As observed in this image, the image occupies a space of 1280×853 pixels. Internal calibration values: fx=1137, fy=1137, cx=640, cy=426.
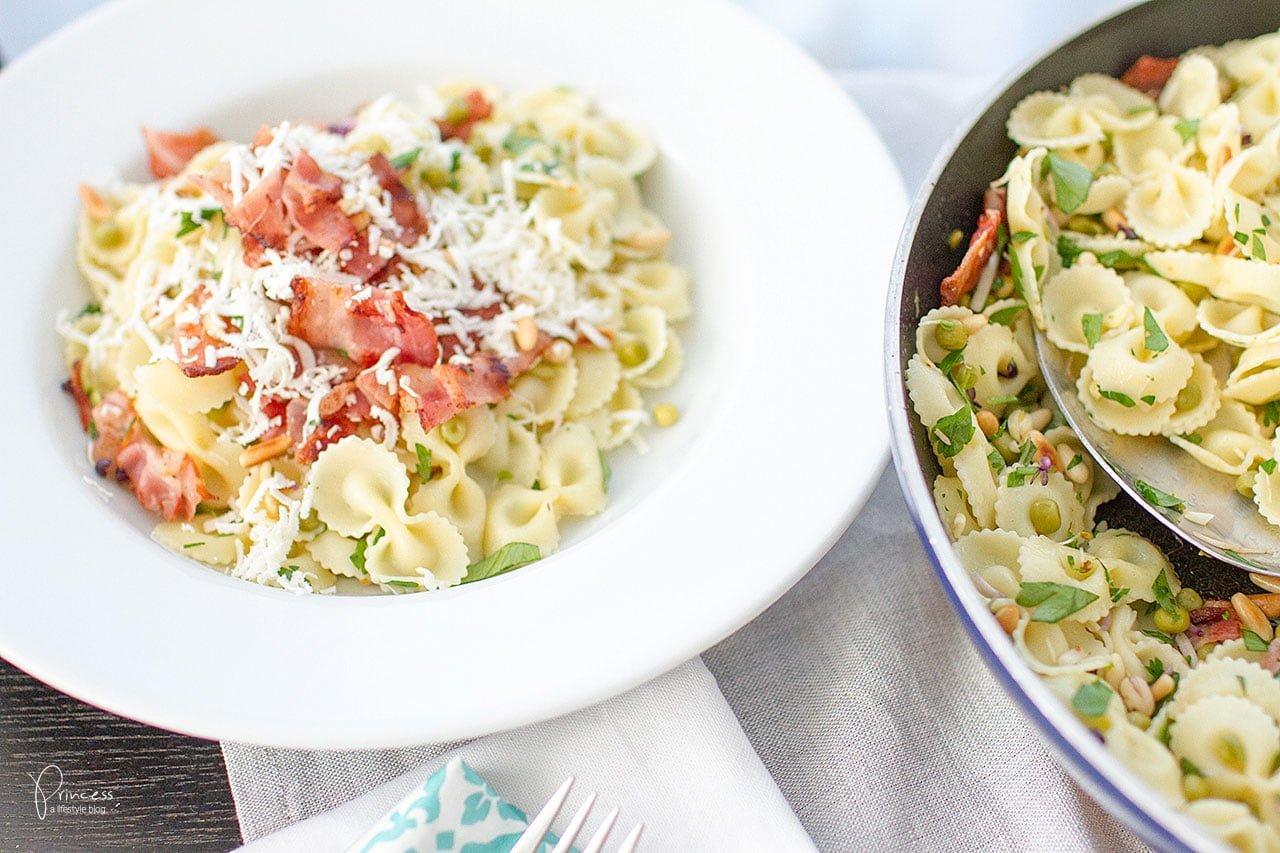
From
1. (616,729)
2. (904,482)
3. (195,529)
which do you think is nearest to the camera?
(904,482)

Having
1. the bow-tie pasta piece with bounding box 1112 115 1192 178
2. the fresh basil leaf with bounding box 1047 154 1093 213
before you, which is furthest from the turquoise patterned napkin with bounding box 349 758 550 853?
the bow-tie pasta piece with bounding box 1112 115 1192 178

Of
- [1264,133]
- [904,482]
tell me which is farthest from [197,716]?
[1264,133]

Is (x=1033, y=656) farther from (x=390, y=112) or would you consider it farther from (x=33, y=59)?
(x=33, y=59)

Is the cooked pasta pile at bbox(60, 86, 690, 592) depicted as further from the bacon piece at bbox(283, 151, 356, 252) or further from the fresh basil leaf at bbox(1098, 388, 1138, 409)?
the fresh basil leaf at bbox(1098, 388, 1138, 409)

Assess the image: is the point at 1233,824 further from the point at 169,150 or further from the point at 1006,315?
the point at 169,150

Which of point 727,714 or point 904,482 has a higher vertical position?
point 904,482

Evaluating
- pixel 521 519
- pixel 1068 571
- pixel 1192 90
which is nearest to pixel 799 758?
pixel 1068 571

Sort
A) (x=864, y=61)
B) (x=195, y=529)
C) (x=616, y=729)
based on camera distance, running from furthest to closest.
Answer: (x=864, y=61) → (x=195, y=529) → (x=616, y=729)
